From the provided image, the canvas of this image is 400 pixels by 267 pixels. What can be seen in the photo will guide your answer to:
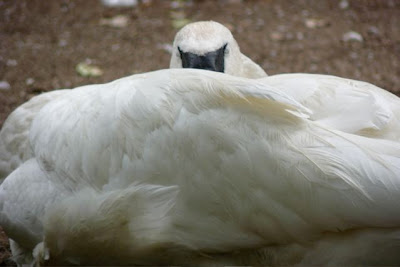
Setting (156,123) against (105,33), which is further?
(105,33)

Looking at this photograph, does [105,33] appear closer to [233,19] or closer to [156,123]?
[233,19]

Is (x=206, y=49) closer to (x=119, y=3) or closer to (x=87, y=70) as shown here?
(x=87, y=70)

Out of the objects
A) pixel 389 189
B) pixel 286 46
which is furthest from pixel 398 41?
pixel 389 189

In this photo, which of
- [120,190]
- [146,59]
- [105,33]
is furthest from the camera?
[105,33]

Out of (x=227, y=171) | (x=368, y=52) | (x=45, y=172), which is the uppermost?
Result: (x=227, y=171)

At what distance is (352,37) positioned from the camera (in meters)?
5.03

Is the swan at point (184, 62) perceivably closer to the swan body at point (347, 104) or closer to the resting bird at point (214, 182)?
the swan body at point (347, 104)

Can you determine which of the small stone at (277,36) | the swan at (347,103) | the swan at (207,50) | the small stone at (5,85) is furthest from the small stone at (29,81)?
the swan at (347,103)

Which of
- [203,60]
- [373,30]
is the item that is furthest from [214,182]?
[373,30]

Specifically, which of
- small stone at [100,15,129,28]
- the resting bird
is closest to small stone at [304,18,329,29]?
small stone at [100,15,129,28]

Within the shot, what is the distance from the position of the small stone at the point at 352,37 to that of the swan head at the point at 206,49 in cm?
216

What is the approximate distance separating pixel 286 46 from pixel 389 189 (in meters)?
3.33

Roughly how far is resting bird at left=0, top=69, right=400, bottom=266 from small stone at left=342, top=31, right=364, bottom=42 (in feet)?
10.6

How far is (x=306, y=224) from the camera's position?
1856 millimetres
